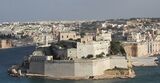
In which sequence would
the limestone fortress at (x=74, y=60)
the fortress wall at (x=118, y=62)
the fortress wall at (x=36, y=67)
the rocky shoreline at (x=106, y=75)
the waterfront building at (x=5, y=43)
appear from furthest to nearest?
the waterfront building at (x=5, y=43)
the fortress wall at (x=118, y=62)
the fortress wall at (x=36, y=67)
the limestone fortress at (x=74, y=60)
the rocky shoreline at (x=106, y=75)

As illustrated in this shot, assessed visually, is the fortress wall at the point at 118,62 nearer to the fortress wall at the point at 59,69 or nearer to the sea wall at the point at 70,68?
the sea wall at the point at 70,68

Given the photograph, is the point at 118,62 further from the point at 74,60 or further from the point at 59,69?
the point at 59,69

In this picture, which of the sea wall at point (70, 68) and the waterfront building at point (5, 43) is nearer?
the sea wall at point (70, 68)

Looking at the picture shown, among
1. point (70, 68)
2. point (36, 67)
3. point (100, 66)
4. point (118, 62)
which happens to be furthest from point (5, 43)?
point (70, 68)

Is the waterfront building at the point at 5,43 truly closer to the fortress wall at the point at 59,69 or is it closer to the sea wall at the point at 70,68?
the sea wall at the point at 70,68

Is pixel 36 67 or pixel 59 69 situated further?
pixel 36 67

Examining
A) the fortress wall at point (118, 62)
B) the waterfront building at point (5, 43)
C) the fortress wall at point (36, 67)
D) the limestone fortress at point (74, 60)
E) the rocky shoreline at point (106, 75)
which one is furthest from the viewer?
the waterfront building at point (5, 43)

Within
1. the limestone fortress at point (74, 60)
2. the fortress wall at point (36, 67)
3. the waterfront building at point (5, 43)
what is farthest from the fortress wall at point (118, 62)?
the waterfront building at point (5, 43)

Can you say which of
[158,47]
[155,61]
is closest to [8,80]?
[155,61]

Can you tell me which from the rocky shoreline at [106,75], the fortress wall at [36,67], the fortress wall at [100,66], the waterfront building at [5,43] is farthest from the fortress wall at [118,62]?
the waterfront building at [5,43]

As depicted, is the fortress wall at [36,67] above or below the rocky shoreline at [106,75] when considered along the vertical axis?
above

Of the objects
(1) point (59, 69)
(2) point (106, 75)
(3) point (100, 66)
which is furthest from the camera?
(3) point (100, 66)

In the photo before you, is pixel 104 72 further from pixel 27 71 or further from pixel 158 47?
pixel 158 47

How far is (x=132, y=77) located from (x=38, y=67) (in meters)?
3.41
